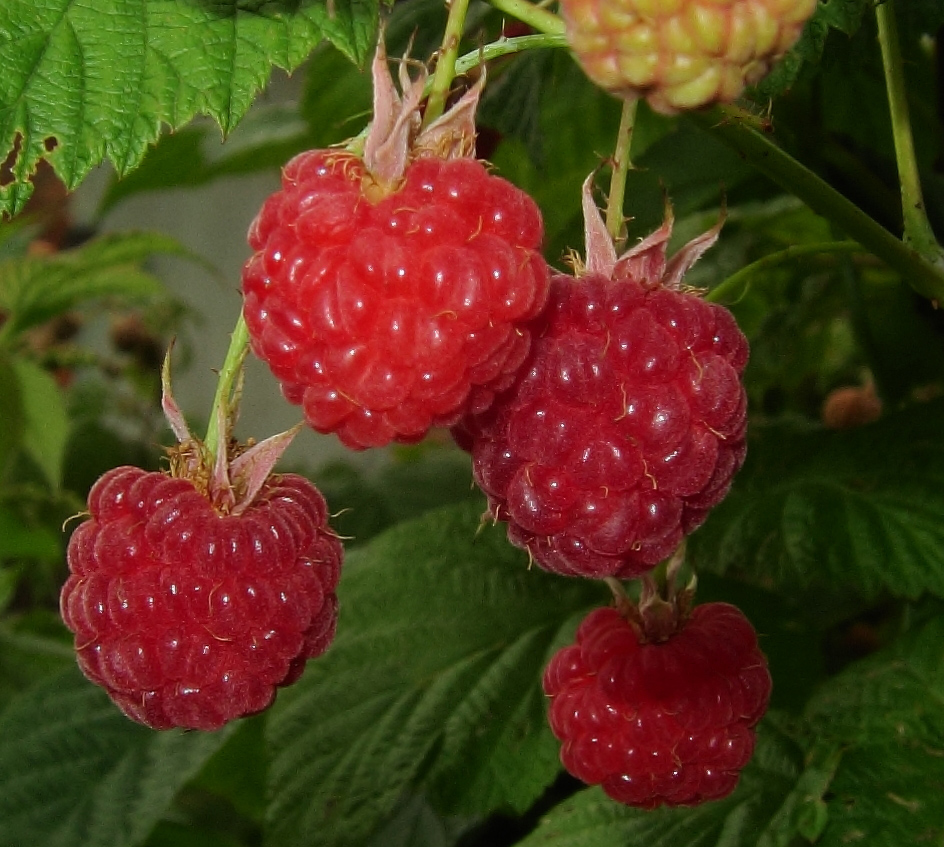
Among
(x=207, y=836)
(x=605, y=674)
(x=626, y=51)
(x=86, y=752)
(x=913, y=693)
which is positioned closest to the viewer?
(x=626, y=51)

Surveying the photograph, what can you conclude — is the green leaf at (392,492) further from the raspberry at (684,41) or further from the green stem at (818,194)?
the raspberry at (684,41)

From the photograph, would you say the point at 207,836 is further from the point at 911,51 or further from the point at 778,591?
the point at 911,51

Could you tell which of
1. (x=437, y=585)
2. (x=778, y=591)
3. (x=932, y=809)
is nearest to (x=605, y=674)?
(x=932, y=809)

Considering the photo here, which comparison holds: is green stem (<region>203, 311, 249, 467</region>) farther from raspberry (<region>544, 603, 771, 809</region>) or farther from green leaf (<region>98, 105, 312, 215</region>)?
green leaf (<region>98, 105, 312, 215</region>)

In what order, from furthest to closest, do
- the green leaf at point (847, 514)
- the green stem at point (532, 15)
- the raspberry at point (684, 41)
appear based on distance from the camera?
the green leaf at point (847, 514)
the green stem at point (532, 15)
the raspberry at point (684, 41)

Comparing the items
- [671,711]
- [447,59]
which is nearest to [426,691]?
[671,711]

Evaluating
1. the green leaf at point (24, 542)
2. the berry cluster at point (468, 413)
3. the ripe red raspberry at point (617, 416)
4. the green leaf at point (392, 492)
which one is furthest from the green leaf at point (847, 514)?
the green leaf at point (24, 542)
